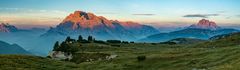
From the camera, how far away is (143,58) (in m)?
93.0

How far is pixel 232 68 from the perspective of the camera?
178ft

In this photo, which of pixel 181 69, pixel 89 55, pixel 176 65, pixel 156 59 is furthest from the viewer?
pixel 89 55

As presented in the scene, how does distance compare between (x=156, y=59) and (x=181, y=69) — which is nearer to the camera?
(x=181, y=69)

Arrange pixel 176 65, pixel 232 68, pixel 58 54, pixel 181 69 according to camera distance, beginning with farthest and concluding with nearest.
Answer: pixel 58 54, pixel 176 65, pixel 181 69, pixel 232 68

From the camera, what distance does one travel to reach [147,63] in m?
87.6

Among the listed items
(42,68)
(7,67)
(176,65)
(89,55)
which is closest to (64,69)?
(42,68)

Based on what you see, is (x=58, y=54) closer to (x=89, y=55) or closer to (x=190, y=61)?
(x=89, y=55)

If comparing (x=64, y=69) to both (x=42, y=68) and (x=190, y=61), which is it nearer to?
(x=42, y=68)

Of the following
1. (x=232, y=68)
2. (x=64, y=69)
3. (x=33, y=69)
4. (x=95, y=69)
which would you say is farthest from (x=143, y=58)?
(x=232, y=68)

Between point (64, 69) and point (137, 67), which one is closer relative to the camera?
point (137, 67)

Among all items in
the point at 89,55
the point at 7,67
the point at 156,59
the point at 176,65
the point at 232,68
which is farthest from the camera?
the point at 89,55

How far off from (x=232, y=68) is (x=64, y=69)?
49.2 meters

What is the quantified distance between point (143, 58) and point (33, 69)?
82.4 ft

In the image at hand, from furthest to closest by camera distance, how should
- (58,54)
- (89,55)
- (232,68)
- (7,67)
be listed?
(58,54) < (89,55) < (7,67) < (232,68)
